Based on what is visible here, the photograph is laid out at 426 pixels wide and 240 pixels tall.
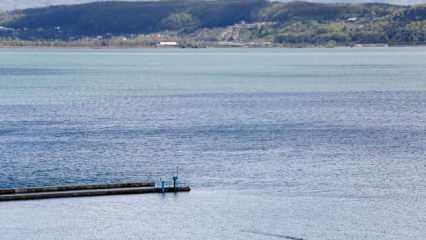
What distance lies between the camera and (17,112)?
11862 cm

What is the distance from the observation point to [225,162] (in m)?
76.2

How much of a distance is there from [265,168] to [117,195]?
44.7ft

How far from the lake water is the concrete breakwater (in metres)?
0.89

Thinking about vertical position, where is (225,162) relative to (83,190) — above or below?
below

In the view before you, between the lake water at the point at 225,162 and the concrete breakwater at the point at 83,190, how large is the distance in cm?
89

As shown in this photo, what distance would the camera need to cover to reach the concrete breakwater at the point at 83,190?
61.6 meters

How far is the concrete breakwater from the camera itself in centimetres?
6162

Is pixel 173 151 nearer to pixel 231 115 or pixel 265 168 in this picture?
pixel 265 168

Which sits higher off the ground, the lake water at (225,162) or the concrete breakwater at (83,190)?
the concrete breakwater at (83,190)

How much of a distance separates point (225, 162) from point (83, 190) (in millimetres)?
A: 15212

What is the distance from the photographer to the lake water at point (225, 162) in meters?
56.0

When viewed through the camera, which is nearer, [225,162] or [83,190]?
[83,190]

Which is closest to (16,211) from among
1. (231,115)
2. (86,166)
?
(86,166)

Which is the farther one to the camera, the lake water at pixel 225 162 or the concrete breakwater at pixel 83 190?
the concrete breakwater at pixel 83 190
